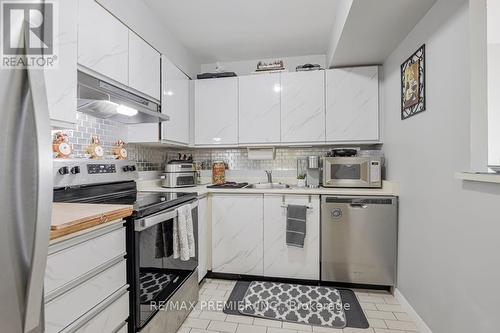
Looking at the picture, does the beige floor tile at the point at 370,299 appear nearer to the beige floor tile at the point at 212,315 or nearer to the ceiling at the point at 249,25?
the beige floor tile at the point at 212,315

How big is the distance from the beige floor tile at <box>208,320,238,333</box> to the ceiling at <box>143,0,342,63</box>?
2.39 metres

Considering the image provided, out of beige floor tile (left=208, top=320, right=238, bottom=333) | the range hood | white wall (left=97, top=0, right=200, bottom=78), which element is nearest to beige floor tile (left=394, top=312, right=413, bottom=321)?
beige floor tile (left=208, top=320, right=238, bottom=333)

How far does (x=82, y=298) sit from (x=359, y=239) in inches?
78.7

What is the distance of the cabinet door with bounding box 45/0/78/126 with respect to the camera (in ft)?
3.59

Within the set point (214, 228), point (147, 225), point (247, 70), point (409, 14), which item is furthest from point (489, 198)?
point (247, 70)

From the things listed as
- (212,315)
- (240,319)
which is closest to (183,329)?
(212,315)

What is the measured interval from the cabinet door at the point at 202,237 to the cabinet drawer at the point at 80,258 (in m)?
1.04

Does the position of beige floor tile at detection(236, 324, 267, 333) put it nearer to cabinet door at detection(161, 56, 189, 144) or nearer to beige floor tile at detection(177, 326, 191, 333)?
beige floor tile at detection(177, 326, 191, 333)

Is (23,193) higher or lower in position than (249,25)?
lower

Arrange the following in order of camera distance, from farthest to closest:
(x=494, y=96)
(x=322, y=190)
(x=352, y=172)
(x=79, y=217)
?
(x=352, y=172), (x=322, y=190), (x=494, y=96), (x=79, y=217)

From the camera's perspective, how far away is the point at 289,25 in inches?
88.2

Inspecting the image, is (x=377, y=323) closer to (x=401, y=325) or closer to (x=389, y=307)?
(x=401, y=325)

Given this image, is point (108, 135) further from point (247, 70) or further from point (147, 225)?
point (247, 70)

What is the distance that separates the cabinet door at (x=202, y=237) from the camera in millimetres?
2166
